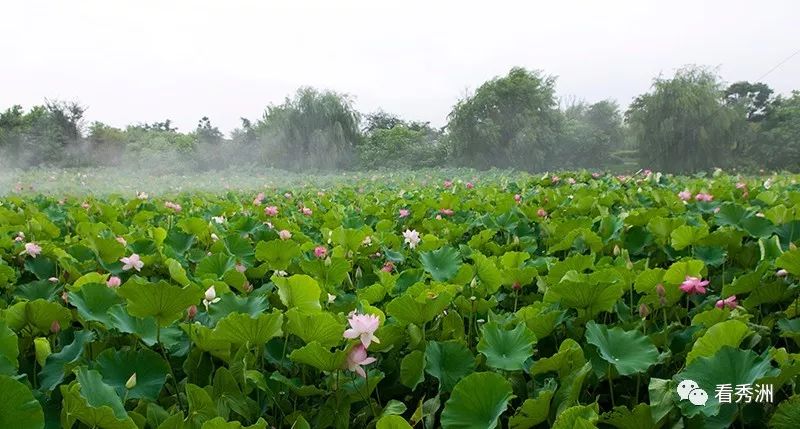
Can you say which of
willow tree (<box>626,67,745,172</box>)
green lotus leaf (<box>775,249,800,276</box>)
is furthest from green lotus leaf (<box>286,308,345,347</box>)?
willow tree (<box>626,67,745,172</box>)

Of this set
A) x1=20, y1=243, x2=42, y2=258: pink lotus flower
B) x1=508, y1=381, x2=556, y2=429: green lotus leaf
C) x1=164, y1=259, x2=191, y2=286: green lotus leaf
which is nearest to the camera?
x1=508, y1=381, x2=556, y2=429: green lotus leaf

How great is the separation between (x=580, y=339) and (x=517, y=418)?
282 millimetres

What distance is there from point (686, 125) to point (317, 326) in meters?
23.5

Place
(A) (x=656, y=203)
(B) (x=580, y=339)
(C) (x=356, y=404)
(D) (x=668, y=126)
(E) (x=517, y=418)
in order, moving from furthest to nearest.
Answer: (D) (x=668, y=126) → (A) (x=656, y=203) → (B) (x=580, y=339) → (C) (x=356, y=404) → (E) (x=517, y=418)

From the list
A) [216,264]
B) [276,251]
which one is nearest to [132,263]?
[216,264]

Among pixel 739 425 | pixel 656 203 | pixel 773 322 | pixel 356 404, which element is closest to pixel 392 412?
pixel 356 404

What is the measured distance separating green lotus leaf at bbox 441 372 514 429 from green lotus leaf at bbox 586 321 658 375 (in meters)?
0.19

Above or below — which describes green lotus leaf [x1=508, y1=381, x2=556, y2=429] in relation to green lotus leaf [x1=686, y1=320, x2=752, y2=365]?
below

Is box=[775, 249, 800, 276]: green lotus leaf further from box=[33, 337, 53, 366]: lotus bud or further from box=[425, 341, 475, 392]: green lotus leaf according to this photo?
box=[33, 337, 53, 366]: lotus bud

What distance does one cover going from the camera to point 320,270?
129 centimetres

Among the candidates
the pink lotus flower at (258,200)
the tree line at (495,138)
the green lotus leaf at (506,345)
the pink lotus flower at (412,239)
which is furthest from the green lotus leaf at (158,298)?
the tree line at (495,138)

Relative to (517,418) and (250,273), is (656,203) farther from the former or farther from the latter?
(517,418)

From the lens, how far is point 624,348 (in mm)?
861

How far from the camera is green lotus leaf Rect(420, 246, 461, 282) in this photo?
4.28 ft
